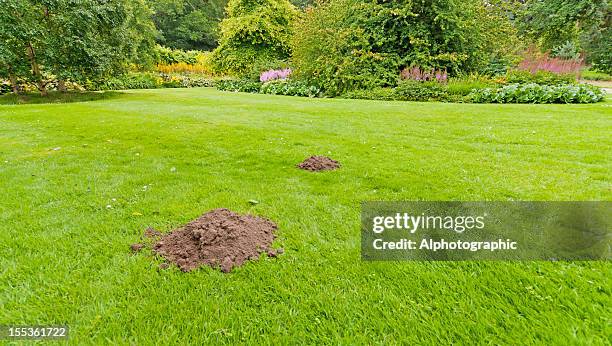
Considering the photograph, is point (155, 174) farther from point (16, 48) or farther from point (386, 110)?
point (16, 48)

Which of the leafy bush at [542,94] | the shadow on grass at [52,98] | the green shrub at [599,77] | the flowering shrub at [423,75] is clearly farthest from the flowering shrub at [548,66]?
the shadow on grass at [52,98]

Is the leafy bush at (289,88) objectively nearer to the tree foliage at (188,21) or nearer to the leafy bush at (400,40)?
the leafy bush at (400,40)

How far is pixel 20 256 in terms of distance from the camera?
210cm

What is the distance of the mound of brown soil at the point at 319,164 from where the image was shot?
376cm

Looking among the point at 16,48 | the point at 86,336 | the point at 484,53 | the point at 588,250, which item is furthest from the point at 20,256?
the point at 484,53

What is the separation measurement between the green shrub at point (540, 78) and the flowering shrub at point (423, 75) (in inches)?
81.6

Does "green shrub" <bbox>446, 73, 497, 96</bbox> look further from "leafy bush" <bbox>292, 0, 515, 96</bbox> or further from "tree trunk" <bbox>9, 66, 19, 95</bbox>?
"tree trunk" <bbox>9, 66, 19, 95</bbox>

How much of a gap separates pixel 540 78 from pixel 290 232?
38.0ft

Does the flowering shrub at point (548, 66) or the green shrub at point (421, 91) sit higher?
the flowering shrub at point (548, 66)

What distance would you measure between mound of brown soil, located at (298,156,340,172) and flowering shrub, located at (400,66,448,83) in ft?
28.9

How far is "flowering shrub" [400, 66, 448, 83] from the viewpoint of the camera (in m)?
11.1

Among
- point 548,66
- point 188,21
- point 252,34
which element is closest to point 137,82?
point 252,34

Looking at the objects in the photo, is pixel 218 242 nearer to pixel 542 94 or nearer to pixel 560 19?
pixel 542 94

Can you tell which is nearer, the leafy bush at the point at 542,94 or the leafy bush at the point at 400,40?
the leafy bush at the point at 542,94
